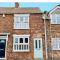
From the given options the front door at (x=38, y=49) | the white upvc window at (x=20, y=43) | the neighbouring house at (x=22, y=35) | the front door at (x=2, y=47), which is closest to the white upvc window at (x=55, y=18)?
the neighbouring house at (x=22, y=35)

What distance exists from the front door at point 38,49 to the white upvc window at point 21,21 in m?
2.42

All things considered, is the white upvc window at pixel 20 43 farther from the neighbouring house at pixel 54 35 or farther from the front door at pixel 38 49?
the neighbouring house at pixel 54 35

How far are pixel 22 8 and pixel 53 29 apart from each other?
7240 millimetres

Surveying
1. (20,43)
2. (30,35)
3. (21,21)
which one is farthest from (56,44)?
(21,21)

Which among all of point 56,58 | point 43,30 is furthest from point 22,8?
point 56,58

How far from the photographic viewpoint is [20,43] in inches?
1119

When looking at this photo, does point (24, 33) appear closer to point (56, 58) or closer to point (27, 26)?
point (27, 26)

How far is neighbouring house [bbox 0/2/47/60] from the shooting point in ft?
92.2

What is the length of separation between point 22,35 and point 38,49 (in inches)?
113

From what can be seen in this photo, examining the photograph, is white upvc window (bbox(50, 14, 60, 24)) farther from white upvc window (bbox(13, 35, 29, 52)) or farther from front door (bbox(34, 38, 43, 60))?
white upvc window (bbox(13, 35, 29, 52))

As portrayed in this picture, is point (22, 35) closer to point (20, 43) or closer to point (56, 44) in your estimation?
point (20, 43)

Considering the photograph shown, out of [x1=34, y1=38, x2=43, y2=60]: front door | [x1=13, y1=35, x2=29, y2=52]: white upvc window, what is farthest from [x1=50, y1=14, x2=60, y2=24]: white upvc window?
[x1=13, y1=35, x2=29, y2=52]: white upvc window

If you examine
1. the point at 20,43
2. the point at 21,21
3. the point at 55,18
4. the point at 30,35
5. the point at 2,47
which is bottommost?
the point at 2,47

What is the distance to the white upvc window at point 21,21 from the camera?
29.1 metres
